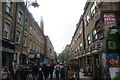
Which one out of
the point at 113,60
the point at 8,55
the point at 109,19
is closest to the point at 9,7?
the point at 8,55

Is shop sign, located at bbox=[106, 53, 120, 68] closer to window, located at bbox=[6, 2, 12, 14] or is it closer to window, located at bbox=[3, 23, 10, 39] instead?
window, located at bbox=[3, 23, 10, 39]

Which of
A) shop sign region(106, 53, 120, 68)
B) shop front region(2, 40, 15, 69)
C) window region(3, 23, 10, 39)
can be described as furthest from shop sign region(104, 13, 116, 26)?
window region(3, 23, 10, 39)

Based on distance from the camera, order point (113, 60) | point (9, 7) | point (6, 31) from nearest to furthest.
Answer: point (113, 60) → point (6, 31) → point (9, 7)

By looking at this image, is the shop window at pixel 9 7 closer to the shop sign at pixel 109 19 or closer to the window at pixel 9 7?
the window at pixel 9 7

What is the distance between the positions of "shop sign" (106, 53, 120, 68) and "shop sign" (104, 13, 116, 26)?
2.58 meters

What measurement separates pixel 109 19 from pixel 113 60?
3469 mm

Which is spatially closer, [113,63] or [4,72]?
[4,72]

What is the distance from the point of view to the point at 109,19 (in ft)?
34.5

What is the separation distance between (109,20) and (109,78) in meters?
4.77

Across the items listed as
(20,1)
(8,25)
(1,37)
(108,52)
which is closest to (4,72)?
(1,37)

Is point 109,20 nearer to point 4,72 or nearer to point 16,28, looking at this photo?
point 4,72

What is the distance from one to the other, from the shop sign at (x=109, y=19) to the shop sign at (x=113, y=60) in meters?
2.58

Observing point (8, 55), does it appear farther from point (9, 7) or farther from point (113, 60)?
point (113, 60)

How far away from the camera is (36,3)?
13.1m
